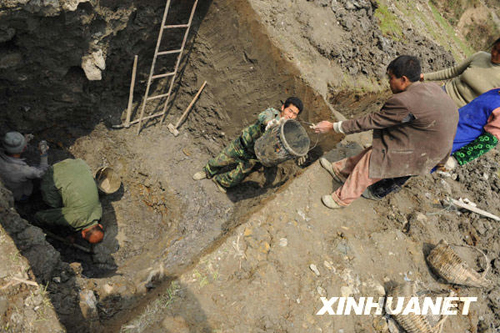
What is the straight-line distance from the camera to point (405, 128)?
296 cm

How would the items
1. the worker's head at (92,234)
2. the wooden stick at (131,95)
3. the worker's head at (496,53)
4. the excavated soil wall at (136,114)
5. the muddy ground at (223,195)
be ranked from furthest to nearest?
the wooden stick at (131,95) < the worker's head at (92,234) < the excavated soil wall at (136,114) < the worker's head at (496,53) < the muddy ground at (223,195)

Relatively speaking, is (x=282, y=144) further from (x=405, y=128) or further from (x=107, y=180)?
(x=107, y=180)

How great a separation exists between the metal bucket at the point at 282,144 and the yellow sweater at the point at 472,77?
196cm

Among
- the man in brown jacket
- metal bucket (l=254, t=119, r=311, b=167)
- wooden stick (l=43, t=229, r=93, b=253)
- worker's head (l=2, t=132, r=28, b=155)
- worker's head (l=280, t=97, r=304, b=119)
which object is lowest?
wooden stick (l=43, t=229, r=93, b=253)

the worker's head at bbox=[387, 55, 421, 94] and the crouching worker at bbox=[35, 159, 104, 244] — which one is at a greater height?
the worker's head at bbox=[387, 55, 421, 94]

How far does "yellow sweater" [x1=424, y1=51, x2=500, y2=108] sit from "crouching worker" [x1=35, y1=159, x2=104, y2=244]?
499 cm

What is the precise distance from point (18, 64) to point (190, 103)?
2.67m

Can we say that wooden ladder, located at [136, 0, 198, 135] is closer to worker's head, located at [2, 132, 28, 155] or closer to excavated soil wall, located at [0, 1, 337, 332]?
excavated soil wall, located at [0, 1, 337, 332]

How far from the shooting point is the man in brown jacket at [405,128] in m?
2.71

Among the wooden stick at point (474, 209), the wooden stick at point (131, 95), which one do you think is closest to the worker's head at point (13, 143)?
the wooden stick at point (131, 95)

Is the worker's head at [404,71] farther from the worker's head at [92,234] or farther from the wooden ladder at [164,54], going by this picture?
the worker's head at [92,234]

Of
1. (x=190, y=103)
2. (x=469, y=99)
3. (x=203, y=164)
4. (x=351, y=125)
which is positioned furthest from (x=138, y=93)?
(x=469, y=99)

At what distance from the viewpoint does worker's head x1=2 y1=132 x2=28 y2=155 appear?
3.72 metres

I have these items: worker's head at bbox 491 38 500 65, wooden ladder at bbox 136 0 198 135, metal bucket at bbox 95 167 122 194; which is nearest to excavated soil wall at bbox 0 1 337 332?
wooden ladder at bbox 136 0 198 135
